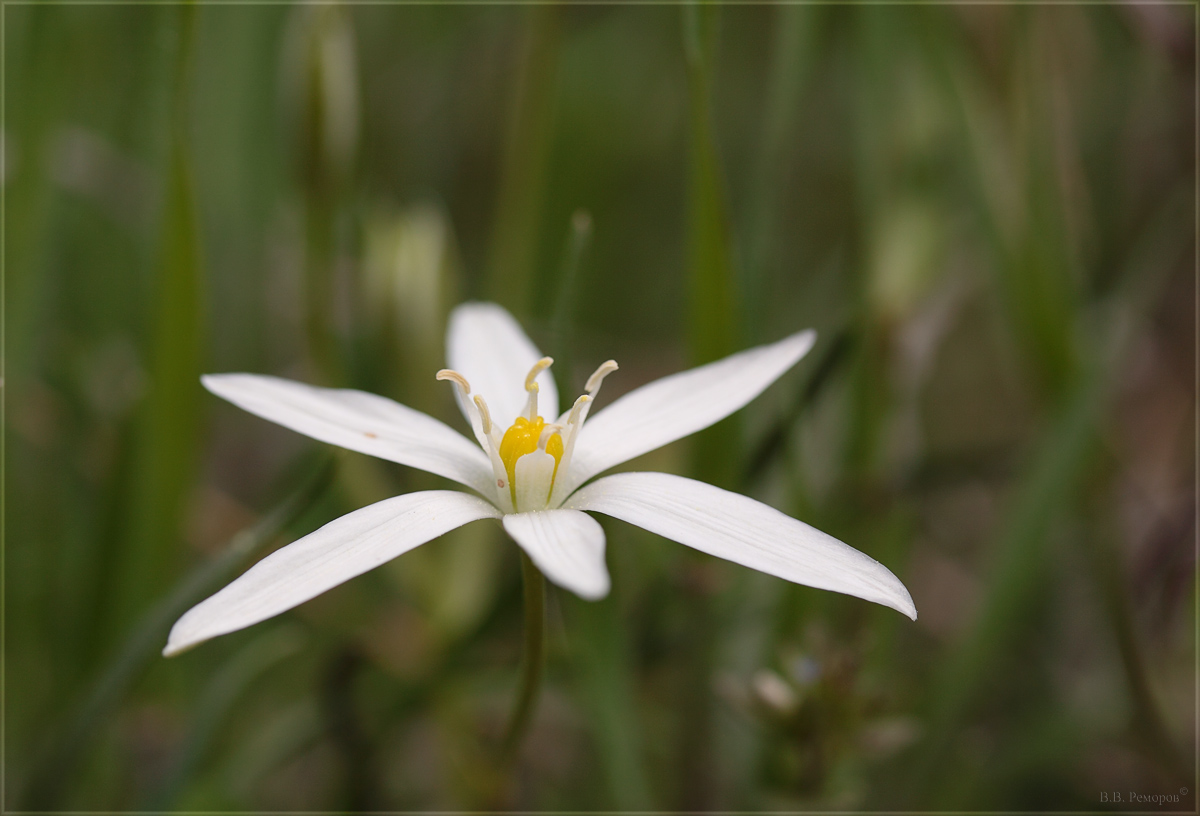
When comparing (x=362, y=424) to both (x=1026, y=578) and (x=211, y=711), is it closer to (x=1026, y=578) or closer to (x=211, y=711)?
(x=211, y=711)

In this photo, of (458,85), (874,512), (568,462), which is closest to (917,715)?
(874,512)

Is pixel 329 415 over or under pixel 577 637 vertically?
over

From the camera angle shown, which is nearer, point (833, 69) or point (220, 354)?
point (220, 354)

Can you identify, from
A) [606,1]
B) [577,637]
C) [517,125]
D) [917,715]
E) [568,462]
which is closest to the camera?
[568,462]

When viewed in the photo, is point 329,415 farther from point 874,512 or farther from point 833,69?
point 833,69

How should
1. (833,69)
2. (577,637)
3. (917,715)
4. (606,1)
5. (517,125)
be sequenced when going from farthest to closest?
(833,69)
(606,1)
(517,125)
(917,715)
(577,637)
